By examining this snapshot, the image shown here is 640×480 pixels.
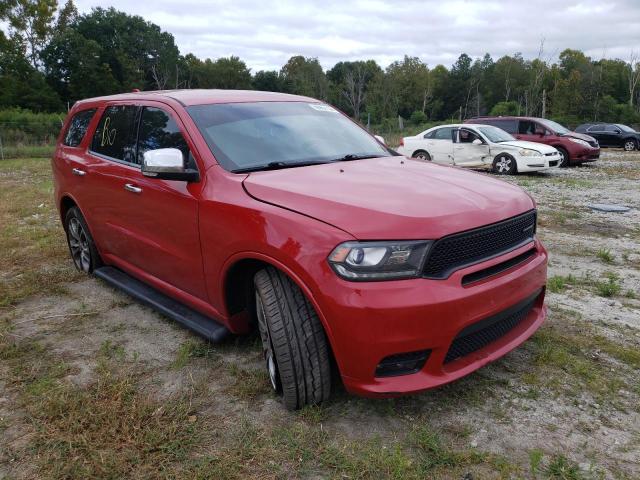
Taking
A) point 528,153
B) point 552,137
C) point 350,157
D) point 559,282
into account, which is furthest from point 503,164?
Result: point 350,157

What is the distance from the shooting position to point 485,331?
8.72 feet

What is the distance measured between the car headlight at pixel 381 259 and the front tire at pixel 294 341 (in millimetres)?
366

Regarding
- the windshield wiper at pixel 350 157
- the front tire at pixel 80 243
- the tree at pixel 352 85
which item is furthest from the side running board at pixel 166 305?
the tree at pixel 352 85

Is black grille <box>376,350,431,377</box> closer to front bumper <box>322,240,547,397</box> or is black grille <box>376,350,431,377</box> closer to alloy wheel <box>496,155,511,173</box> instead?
front bumper <box>322,240,547,397</box>

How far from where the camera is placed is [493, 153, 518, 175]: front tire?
43.9 ft

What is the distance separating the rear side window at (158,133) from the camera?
3.36 metres

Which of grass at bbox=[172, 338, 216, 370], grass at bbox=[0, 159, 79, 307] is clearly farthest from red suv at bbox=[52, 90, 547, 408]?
grass at bbox=[0, 159, 79, 307]

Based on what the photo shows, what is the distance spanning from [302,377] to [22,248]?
4971mm

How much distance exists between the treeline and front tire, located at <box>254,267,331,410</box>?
3910cm

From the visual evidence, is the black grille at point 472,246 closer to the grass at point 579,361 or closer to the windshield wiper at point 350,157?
the grass at point 579,361

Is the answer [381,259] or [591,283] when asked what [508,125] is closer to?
[591,283]

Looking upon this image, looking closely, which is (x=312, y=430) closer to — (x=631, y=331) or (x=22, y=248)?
(x=631, y=331)

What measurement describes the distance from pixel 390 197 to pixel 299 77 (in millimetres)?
65579

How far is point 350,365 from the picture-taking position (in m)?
2.41
